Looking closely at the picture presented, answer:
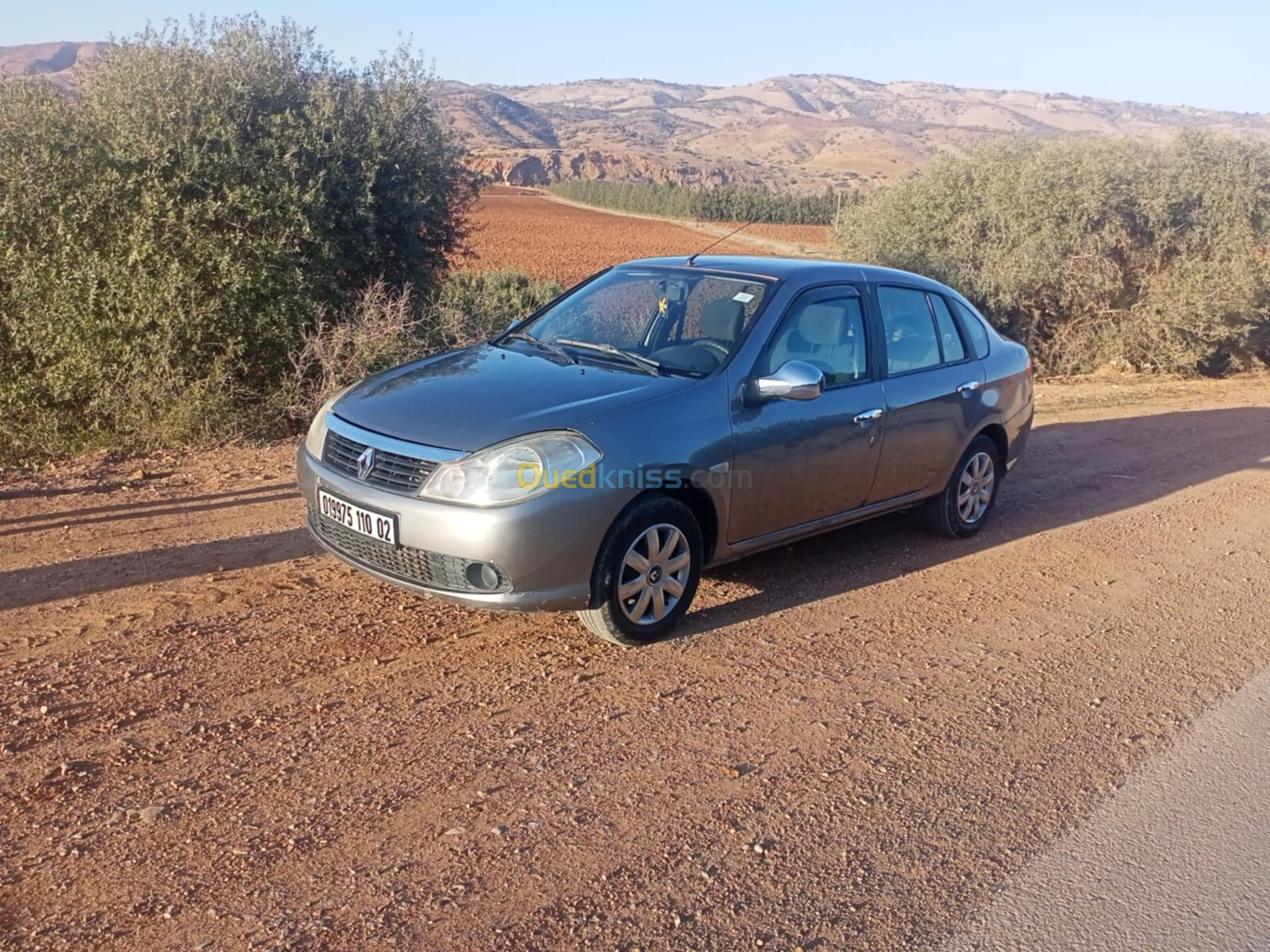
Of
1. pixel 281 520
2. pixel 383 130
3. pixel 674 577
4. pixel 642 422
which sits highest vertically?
pixel 383 130

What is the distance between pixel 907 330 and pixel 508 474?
3.03m

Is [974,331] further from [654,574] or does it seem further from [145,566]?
[145,566]

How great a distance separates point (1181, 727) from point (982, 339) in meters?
3.29

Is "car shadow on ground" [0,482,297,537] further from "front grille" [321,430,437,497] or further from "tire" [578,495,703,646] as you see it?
"tire" [578,495,703,646]

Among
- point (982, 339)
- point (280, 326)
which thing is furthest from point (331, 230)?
point (982, 339)

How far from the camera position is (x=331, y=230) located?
10336mm

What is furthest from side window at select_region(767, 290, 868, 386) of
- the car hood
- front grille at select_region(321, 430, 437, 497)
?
front grille at select_region(321, 430, 437, 497)

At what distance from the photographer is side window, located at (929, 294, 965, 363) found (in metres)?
6.80

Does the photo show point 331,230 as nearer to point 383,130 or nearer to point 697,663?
point 383,130

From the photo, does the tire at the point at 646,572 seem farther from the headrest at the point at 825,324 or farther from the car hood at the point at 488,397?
the headrest at the point at 825,324

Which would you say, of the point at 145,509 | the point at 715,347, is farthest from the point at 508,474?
the point at 145,509

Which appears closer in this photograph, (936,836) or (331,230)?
(936,836)

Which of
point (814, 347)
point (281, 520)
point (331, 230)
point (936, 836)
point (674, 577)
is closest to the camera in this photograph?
point (936, 836)

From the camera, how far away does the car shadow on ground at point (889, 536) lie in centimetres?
544
